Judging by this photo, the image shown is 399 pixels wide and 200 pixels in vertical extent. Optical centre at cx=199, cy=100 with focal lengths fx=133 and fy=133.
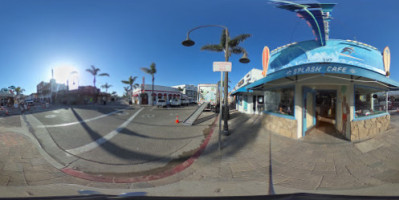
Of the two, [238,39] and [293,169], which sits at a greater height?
[238,39]

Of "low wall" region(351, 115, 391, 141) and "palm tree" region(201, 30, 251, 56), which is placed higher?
"palm tree" region(201, 30, 251, 56)

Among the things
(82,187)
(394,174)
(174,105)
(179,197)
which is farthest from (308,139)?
(174,105)

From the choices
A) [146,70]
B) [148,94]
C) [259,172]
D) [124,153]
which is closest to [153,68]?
[146,70]

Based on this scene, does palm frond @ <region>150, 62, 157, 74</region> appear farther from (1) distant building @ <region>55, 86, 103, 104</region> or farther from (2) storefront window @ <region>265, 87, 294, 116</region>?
(2) storefront window @ <region>265, 87, 294, 116</region>

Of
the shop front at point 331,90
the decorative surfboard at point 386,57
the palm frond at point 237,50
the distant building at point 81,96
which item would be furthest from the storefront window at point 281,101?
the distant building at point 81,96

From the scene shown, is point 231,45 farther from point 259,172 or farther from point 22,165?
point 22,165

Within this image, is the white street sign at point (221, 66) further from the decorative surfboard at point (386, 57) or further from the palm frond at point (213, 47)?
the decorative surfboard at point (386, 57)

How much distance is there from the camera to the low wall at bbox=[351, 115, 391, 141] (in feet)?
15.9

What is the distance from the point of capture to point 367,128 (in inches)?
203

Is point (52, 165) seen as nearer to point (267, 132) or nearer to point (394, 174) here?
point (267, 132)

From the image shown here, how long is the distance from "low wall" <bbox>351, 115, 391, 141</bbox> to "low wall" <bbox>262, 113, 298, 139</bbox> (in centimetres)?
191

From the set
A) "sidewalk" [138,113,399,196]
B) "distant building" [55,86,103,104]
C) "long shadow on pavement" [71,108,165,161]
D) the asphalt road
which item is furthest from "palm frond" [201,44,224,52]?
"distant building" [55,86,103,104]

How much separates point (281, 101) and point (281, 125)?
1100 millimetres

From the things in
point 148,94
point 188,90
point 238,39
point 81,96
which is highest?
point 238,39
